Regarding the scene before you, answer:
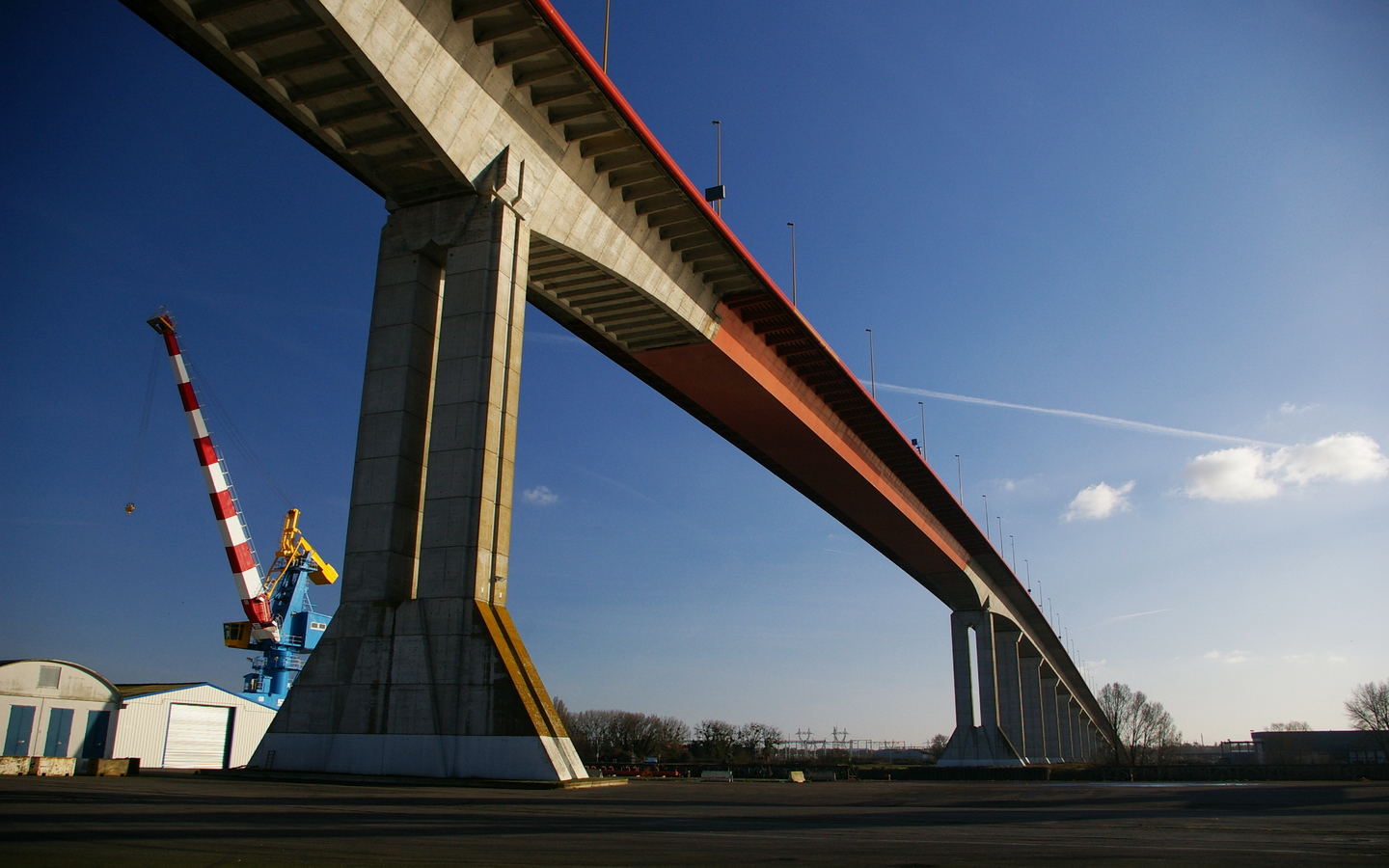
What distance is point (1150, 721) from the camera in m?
127

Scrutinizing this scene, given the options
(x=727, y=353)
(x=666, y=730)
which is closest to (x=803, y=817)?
(x=727, y=353)

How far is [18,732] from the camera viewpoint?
29.0 meters

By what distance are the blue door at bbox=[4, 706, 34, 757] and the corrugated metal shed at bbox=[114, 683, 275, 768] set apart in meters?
6.29

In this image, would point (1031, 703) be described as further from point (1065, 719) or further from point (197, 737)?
point (197, 737)

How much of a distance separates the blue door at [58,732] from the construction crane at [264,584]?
1913cm

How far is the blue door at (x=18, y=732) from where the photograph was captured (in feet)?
93.9

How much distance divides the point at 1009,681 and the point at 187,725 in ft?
204

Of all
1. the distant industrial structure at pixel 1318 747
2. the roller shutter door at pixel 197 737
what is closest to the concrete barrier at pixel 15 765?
the roller shutter door at pixel 197 737

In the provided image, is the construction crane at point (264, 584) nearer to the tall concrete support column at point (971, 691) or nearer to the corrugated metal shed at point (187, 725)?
the corrugated metal shed at point (187, 725)

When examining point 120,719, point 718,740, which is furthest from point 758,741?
point 120,719

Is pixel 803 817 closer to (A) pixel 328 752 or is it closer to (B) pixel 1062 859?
(B) pixel 1062 859

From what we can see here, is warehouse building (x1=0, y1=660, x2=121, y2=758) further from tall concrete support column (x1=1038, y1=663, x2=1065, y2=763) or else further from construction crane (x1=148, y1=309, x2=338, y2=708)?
tall concrete support column (x1=1038, y1=663, x2=1065, y2=763)

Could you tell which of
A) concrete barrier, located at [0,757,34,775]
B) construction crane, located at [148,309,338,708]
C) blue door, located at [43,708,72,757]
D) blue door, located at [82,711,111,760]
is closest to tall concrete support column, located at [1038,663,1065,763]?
construction crane, located at [148,309,338,708]

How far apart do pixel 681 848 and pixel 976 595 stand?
211 feet
